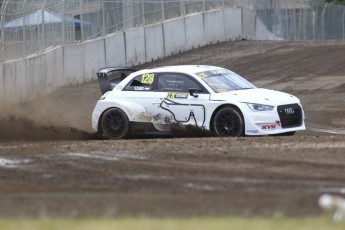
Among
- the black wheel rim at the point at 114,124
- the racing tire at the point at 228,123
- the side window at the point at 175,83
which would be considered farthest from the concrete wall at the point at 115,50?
the racing tire at the point at 228,123

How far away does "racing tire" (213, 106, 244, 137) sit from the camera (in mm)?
17922

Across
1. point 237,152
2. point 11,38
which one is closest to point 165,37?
point 11,38

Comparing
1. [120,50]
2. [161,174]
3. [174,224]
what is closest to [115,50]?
[120,50]

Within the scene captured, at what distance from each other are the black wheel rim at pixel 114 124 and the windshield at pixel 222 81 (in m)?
1.74

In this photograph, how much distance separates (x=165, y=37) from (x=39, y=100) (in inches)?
489

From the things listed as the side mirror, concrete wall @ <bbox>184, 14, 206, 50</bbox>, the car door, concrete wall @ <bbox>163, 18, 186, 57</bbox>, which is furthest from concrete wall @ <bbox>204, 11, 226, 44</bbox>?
the side mirror

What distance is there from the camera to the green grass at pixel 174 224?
8836 mm

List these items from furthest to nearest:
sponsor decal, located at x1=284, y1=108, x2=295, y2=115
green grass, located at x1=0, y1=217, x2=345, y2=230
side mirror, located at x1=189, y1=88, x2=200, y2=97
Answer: side mirror, located at x1=189, y1=88, x2=200, y2=97
sponsor decal, located at x1=284, y1=108, x2=295, y2=115
green grass, located at x1=0, y1=217, x2=345, y2=230

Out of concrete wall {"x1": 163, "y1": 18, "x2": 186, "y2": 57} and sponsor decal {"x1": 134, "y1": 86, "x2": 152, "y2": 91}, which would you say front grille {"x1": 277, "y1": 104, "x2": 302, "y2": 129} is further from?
concrete wall {"x1": 163, "y1": 18, "x2": 186, "y2": 57}

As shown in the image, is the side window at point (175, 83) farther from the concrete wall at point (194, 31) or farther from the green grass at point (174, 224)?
Answer: the concrete wall at point (194, 31)

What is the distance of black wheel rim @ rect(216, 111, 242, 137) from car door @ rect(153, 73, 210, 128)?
34 centimetres

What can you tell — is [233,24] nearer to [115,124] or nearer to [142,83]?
[142,83]

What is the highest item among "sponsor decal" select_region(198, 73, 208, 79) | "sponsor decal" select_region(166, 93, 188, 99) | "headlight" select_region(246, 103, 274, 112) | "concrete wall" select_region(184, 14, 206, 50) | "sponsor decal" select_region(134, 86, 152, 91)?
"concrete wall" select_region(184, 14, 206, 50)

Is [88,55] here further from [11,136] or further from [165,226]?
[165,226]
